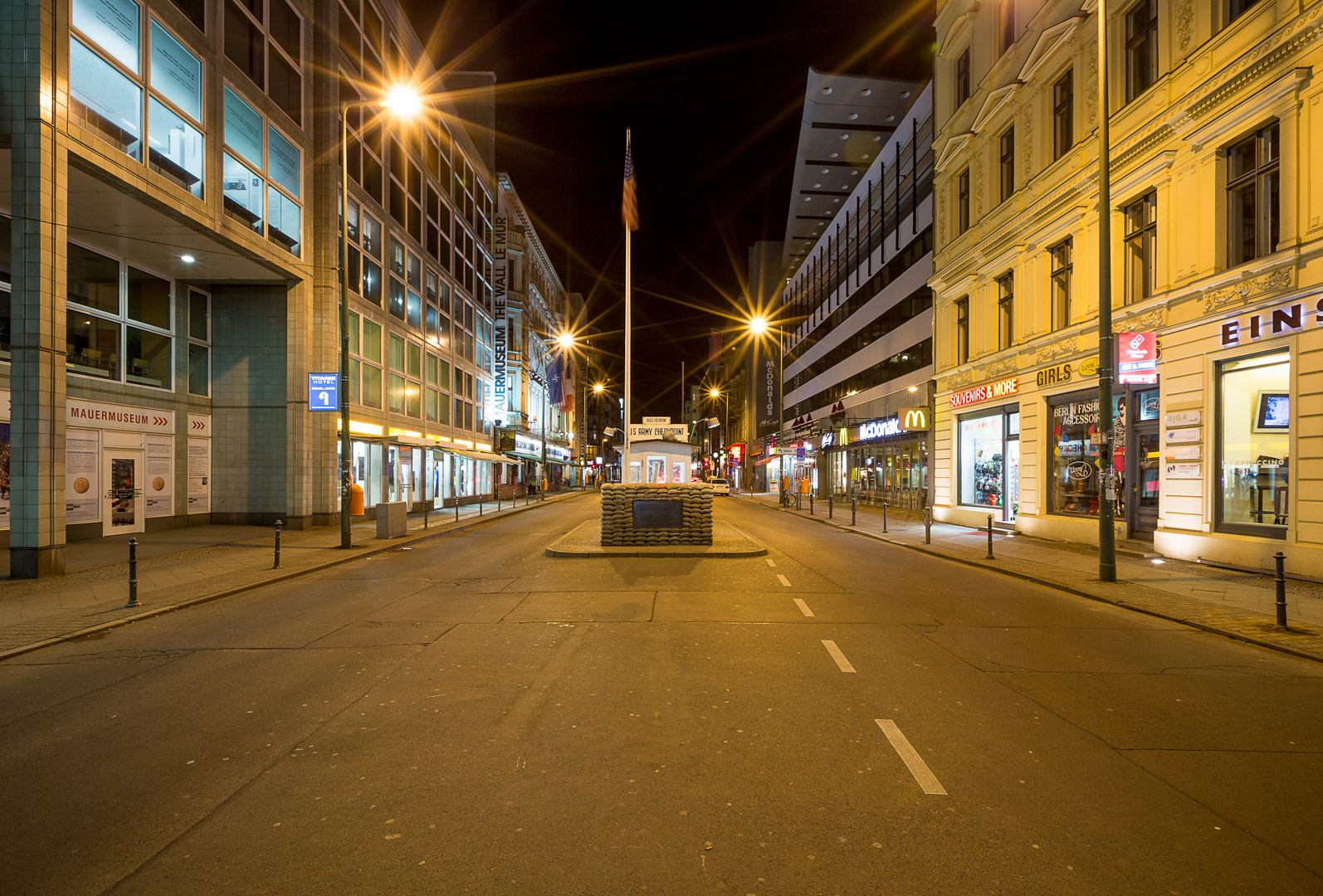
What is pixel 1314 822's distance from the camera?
13.9 feet

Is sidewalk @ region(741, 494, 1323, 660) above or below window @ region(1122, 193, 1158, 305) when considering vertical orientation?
below

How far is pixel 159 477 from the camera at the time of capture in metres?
22.7

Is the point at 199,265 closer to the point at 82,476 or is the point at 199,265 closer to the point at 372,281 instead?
the point at 82,476

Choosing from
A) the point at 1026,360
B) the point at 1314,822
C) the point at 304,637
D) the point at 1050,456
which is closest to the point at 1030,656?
the point at 1314,822

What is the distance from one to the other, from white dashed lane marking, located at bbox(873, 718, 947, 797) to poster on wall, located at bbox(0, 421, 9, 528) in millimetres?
20565

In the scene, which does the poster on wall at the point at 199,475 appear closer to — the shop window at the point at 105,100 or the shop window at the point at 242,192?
the shop window at the point at 242,192

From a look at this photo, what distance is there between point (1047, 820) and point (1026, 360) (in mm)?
21054

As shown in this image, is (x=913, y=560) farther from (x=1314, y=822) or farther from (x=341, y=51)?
(x=341, y=51)

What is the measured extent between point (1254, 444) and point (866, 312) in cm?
2893

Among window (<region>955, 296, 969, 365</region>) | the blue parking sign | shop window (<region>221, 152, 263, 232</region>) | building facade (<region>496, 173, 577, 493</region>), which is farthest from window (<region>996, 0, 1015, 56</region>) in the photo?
building facade (<region>496, 173, 577, 493</region>)

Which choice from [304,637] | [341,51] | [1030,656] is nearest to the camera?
[1030,656]

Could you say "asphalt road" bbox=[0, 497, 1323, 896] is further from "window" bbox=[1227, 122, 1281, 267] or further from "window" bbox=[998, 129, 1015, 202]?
"window" bbox=[998, 129, 1015, 202]

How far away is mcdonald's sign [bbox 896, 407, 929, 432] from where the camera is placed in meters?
30.6

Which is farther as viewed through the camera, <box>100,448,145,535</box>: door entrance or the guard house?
<box>100,448,145,535</box>: door entrance
